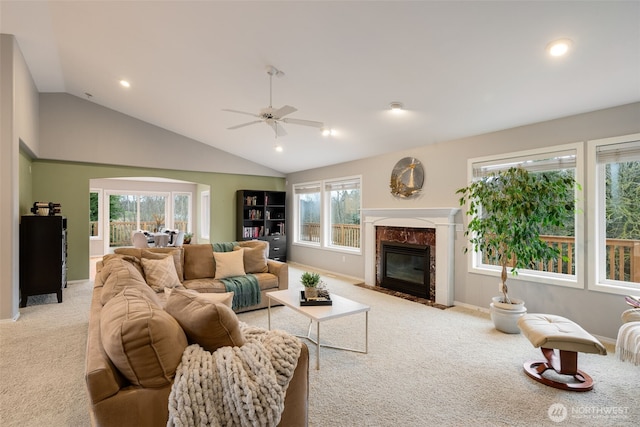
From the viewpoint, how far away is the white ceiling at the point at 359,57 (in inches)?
97.9

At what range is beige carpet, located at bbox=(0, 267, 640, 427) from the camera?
6.76 ft

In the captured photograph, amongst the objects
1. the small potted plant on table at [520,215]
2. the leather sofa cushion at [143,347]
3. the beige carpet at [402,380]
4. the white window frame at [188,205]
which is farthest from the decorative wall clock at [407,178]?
the white window frame at [188,205]

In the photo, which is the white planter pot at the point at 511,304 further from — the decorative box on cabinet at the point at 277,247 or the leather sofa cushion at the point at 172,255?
the decorative box on cabinet at the point at 277,247

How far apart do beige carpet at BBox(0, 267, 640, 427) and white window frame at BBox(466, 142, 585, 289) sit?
0.71 meters

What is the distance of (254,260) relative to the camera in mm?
4500

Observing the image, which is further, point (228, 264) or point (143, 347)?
point (228, 264)

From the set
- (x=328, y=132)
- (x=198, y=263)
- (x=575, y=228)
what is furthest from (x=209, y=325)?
(x=328, y=132)

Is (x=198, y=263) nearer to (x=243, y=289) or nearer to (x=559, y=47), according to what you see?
(x=243, y=289)

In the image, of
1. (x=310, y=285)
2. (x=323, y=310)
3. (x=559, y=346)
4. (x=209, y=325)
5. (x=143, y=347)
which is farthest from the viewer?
(x=310, y=285)

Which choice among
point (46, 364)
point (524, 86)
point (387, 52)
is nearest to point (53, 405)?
point (46, 364)

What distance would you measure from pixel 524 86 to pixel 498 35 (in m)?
0.83

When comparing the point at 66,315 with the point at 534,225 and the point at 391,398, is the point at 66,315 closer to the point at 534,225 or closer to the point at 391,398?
the point at 391,398

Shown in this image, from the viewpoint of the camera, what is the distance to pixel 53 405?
216 cm

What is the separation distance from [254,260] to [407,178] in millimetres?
2740
